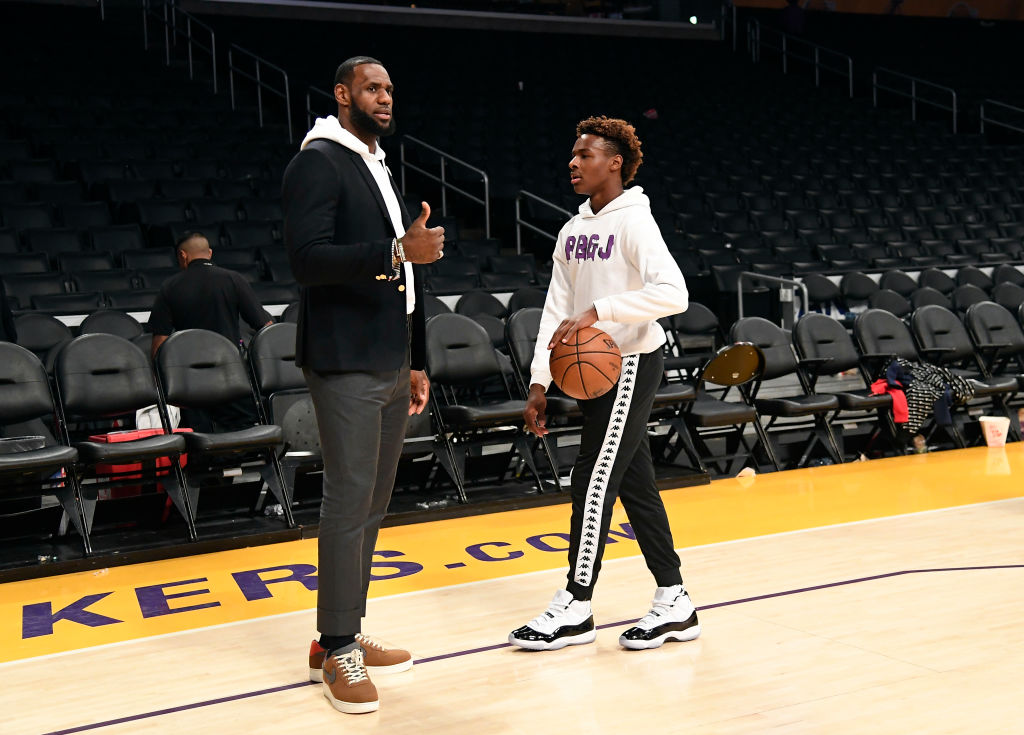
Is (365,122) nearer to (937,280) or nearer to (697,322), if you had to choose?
(697,322)

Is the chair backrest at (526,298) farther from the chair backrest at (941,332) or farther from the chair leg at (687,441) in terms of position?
the chair backrest at (941,332)

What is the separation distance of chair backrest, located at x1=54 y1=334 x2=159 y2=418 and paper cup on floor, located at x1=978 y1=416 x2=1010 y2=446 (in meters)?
5.09

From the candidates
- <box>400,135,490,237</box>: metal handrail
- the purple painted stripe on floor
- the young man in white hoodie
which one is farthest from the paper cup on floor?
<box>400,135,490,237</box>: metal handrail

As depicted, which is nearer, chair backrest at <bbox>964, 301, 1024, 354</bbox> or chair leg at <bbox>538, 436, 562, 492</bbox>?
chair leg at <bbox>538, 436, 562, 492</bbox>

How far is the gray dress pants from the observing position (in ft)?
9.50

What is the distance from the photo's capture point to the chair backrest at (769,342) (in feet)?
22.7

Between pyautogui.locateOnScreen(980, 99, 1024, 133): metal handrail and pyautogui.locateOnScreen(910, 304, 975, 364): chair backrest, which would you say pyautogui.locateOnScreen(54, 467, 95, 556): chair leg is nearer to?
pyautogui.locateOnScreen(910, 304, 975, 364): chair backrest

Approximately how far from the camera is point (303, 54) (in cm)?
1520

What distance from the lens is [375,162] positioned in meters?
3.03

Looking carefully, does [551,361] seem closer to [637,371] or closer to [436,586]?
[637,371]

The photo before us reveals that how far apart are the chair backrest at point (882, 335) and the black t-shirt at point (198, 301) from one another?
407cm

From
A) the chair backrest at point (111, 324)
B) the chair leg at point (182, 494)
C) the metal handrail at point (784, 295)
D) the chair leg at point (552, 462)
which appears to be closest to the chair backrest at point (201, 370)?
the chair leg at point (182, 494)

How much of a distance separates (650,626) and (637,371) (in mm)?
764

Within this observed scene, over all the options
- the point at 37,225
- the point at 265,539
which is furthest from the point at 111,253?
the point at 265,539
